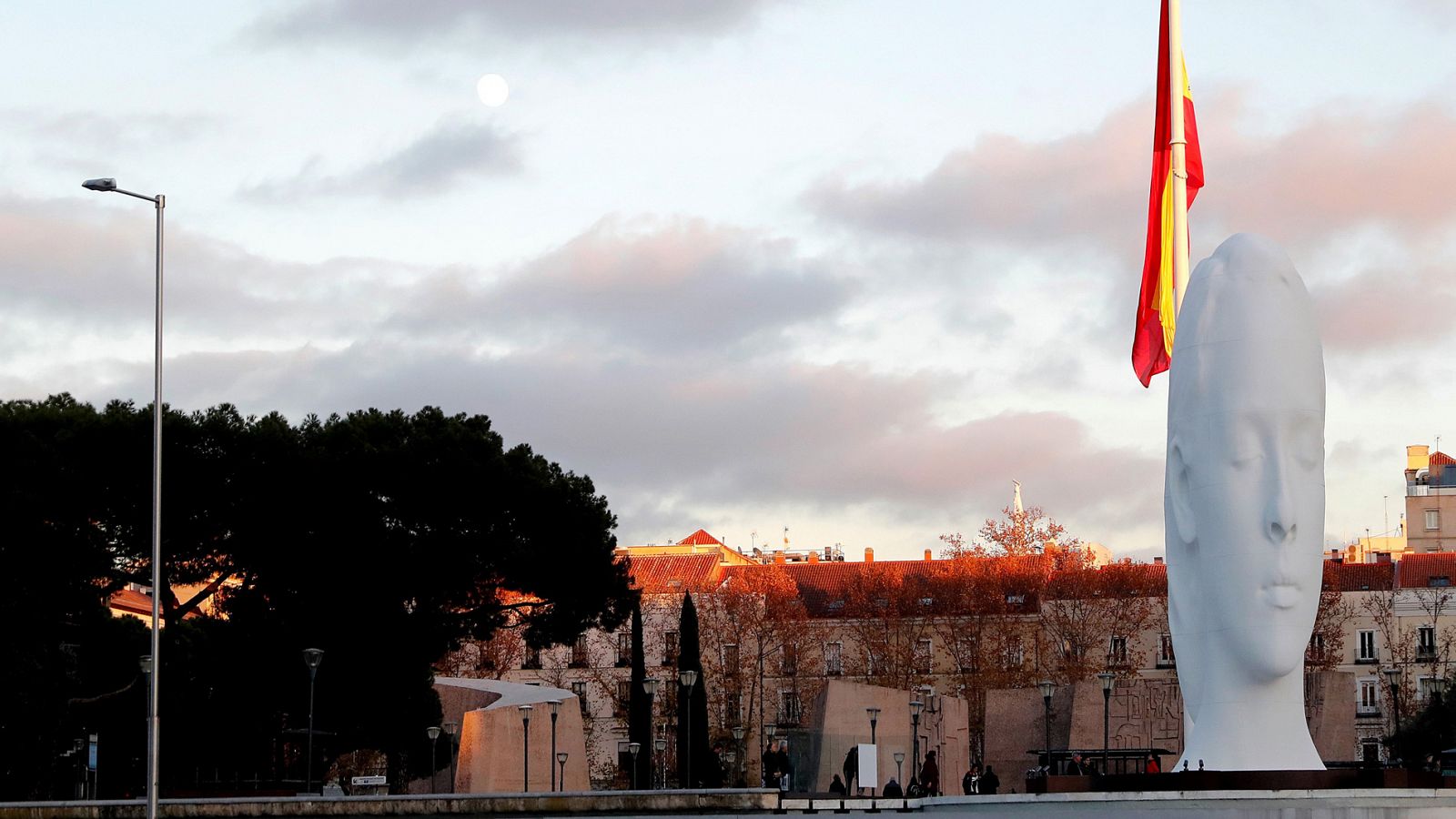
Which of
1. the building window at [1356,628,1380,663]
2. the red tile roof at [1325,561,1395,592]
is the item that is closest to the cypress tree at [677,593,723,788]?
the red tile roof at [1325,561,1395,592]

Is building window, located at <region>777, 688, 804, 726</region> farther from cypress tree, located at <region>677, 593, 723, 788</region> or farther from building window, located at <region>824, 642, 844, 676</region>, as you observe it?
cypress tree, located at <region>677, 593, 723, 788</region>

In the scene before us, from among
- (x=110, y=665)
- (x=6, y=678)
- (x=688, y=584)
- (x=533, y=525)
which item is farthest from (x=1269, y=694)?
(x=688, y=584)

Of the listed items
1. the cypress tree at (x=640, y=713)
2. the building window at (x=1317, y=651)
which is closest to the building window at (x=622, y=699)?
the cypress tree at (x=640, y=713)

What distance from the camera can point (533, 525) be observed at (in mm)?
46500

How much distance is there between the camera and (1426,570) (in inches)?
3206

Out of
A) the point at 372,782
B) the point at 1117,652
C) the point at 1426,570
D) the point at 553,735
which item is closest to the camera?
the point at 553,735

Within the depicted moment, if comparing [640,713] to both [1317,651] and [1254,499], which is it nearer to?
[1317,651]

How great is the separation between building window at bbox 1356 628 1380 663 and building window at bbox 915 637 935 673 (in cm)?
1731

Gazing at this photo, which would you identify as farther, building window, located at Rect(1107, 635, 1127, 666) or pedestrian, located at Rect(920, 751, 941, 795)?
building window, located at Rect(1107, 635, 1127, 666)

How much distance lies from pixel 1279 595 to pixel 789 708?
168ft

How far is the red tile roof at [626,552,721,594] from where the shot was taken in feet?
282

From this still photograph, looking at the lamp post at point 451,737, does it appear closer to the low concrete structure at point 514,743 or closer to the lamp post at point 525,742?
the low concrete structure at point 514,743

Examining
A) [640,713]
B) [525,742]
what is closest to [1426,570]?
[640,713]

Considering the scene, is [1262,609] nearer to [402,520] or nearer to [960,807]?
[960,807]
